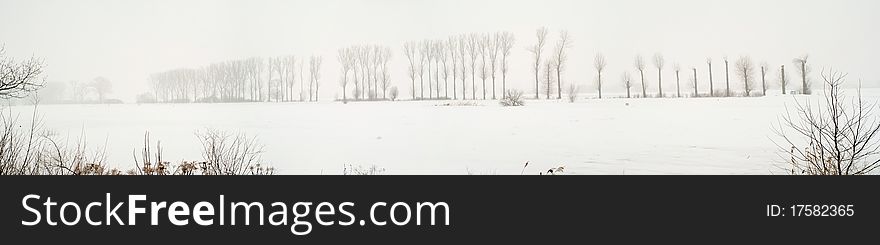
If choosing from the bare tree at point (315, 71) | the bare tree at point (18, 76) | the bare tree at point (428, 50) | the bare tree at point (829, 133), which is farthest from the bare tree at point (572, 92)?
the bare tree at point (18, 76)

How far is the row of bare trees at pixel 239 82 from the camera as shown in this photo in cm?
854

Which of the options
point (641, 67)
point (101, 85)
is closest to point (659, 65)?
point (641, 67)

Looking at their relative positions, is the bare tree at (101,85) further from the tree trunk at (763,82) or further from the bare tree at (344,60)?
the tree trunk at (763,82)

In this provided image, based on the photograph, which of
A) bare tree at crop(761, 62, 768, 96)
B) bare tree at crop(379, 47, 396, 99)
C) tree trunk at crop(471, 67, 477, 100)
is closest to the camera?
bare tree at crop(761, 62, 768, 96)

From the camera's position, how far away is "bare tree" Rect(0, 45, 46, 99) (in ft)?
23.4

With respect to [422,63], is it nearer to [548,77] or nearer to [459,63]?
[459,63]

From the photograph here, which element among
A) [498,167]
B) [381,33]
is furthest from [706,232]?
[381,33]

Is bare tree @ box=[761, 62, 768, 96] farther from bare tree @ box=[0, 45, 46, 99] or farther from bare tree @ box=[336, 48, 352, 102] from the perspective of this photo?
bare tree @ box=[0, 45, 46, 99]

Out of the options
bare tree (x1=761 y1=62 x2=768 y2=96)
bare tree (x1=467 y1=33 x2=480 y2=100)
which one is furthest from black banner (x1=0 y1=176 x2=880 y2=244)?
bare tree (x1=467 y1=33 x2=480 y2=100)

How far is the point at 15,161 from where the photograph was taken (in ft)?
21.1

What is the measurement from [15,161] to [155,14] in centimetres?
312

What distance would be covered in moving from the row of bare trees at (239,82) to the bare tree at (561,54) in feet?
13.8

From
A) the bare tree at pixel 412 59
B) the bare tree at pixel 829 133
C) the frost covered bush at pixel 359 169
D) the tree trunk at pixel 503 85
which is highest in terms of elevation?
the bare tree at pixel 412 59

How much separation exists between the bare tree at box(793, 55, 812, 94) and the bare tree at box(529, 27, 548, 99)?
3804 millimetres
